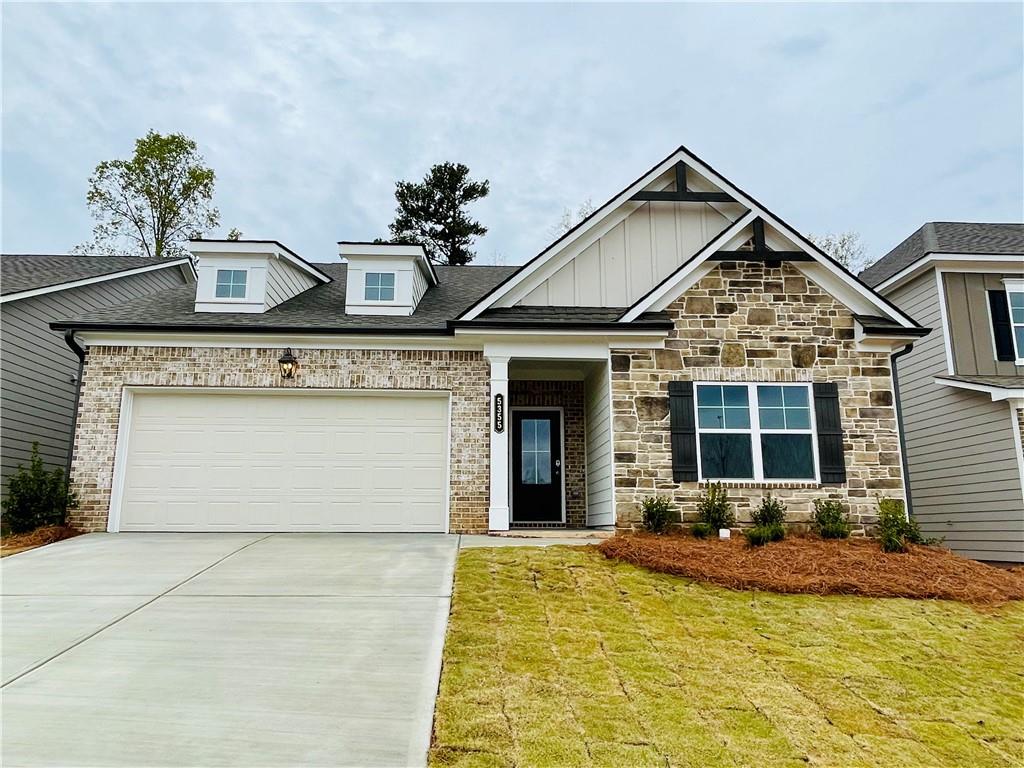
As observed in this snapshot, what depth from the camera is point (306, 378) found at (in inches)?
415

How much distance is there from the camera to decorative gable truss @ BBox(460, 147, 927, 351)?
1016 centimetres

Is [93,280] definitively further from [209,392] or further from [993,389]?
[993,389]

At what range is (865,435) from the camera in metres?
9.85

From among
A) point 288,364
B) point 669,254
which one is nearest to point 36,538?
point 288,364

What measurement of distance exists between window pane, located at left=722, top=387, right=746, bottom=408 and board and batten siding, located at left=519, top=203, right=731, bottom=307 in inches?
86.0

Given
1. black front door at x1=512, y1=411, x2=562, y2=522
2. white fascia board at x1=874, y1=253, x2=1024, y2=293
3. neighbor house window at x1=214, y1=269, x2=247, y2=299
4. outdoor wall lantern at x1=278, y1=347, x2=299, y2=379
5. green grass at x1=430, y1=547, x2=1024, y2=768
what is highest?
white fascia board at x1=874, y1=253, x2=1024, y2=293

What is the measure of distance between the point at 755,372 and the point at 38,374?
13.3m

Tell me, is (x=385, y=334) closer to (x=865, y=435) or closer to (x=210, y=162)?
(x=865, y=435)

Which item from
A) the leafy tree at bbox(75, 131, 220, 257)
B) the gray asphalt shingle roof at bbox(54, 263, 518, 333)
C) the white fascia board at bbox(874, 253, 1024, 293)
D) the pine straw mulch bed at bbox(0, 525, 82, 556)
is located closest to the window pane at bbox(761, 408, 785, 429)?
the gray asphalt shingle roof at bbox(54, 263, 518, 333)

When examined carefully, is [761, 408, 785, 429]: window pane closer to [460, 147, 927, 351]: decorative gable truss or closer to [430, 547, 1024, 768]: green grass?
[460, 147, 927, 351]: decorative gable truss

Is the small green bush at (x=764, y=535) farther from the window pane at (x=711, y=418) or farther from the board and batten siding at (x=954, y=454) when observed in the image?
the board and batten siding at (x=954, y=454)

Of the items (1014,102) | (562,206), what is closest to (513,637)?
(1014,102)

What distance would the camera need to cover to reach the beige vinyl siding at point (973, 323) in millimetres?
12195

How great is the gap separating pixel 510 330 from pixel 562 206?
18045 millimetres
